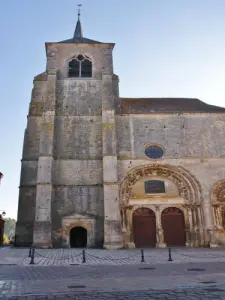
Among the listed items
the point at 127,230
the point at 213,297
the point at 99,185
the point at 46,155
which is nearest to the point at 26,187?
the point at 46,155

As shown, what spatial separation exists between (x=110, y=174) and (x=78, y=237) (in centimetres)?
476

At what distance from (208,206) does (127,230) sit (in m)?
5.49

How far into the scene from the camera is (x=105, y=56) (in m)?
22.6

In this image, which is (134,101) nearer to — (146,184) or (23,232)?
(146,184)

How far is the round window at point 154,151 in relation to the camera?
18.9 metres

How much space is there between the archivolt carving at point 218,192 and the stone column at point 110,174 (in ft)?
21.3

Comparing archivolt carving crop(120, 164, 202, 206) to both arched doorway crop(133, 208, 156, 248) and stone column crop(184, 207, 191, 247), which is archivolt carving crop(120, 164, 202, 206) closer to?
stone column crop(184, 207, 191, 247)

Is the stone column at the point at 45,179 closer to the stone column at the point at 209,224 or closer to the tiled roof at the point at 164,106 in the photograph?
the tiled roof at the point at 164,106

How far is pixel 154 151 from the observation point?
1909cm

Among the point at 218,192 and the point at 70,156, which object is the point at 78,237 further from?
the point at 218,192

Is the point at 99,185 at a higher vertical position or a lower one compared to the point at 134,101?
lower

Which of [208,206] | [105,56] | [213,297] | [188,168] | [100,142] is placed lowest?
[213,297]

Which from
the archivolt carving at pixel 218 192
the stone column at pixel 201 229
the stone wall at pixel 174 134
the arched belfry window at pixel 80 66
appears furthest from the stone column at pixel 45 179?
the archivolt carving at pixel 218 192

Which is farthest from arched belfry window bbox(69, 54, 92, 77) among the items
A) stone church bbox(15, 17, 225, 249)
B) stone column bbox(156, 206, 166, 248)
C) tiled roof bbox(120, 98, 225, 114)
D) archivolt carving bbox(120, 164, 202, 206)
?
stone column bbox(156, 206, 166, 248)
